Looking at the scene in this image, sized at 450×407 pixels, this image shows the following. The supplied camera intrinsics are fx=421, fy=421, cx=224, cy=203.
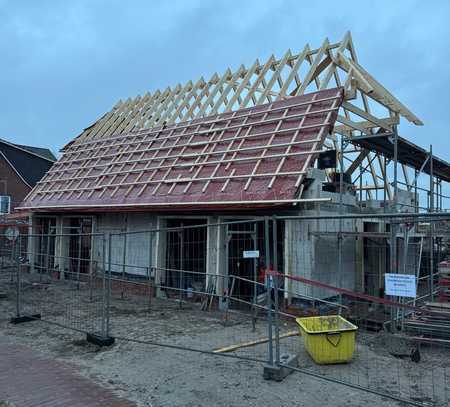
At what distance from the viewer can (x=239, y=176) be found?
11562 mm

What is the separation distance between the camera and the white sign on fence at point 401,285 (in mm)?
4820

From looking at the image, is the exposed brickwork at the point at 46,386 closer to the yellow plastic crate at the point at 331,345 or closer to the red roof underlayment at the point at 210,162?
the yellow plastic crate at the point at 331,345

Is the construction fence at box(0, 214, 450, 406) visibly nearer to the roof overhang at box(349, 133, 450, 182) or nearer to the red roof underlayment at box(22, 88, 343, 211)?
the red roof underlayment at box(22, 88, 343, 211)

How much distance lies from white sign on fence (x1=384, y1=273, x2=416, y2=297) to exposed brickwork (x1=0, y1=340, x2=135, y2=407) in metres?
3.35

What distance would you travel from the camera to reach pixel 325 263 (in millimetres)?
11062

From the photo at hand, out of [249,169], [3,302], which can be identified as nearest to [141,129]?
[249,169]

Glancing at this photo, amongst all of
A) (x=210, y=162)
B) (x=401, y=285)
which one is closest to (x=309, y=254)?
(x=210, y=162)

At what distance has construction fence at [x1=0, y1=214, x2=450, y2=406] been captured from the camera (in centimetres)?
592

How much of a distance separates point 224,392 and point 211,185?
24.4 ft

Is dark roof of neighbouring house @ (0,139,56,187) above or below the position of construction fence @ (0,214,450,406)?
above

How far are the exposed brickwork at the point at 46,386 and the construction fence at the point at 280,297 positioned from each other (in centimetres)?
124

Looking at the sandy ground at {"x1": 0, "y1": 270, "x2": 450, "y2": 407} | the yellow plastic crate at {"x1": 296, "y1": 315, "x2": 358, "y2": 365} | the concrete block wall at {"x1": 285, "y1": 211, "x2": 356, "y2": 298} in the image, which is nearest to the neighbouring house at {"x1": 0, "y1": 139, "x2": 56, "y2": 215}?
the sandy ground at {"x1": 0, "y1": 270, "x2": 450, "y2": 407}

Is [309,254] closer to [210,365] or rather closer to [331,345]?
[331,345]

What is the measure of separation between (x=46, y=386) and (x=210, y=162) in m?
8.59
